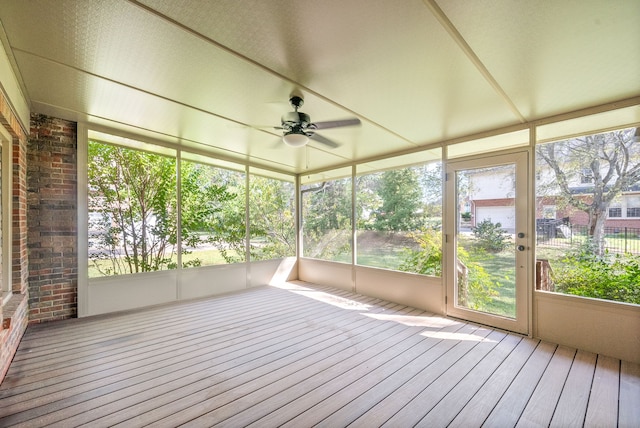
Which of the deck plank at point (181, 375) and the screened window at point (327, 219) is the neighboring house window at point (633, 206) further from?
the screened window at point (327, 219)

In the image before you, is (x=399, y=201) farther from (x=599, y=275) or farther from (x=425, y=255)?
(x=599, y=275)

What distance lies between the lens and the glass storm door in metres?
3.22

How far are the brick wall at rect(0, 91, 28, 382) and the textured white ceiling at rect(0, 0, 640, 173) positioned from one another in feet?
1.62

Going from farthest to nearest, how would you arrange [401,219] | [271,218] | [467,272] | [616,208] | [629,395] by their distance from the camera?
[271,218] → [401,219] → [467,272] → [616,208] → [629,395]

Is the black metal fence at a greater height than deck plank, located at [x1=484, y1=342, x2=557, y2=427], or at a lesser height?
greater

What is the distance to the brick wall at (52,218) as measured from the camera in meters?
3.39

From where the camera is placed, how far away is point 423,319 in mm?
3713

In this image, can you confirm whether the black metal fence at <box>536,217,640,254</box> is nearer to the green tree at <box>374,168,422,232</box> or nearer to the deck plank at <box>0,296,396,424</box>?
the green tree at <box>374,168,422,232</box>

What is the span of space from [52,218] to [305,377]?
12.5 feet

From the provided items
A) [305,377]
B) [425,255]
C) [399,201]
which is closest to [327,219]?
[399,201]

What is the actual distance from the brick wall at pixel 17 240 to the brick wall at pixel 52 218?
0.16 meters

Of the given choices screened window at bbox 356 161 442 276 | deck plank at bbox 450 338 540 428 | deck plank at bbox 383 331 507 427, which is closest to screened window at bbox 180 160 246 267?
screened window at bbox 356 161 442 276

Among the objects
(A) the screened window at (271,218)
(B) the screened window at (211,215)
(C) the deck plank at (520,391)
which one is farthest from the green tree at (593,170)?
(B) the screened window at (211,215)

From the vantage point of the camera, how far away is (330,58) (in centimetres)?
208
